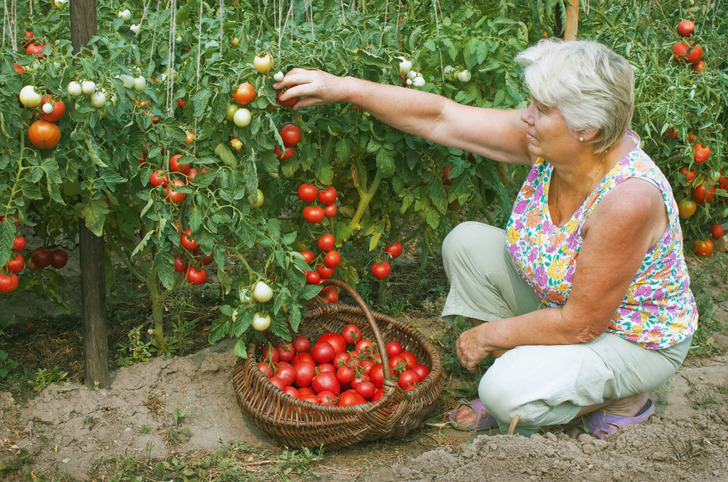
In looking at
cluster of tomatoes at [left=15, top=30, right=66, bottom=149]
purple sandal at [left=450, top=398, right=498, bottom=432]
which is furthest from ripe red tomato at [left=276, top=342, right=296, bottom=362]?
cluster of tomatoes at [left=15, top=30, right=66, bottom=149]

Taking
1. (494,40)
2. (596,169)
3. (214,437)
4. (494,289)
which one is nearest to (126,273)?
(214,437)

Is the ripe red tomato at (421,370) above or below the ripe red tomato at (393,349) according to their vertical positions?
above

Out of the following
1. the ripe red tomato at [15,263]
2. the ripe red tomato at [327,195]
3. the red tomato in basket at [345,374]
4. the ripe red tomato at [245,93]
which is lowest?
the red tomato in basket at [345,374]

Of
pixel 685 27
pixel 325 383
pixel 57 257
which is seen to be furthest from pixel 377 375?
pixel 685 27

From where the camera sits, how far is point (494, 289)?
2.29 meters

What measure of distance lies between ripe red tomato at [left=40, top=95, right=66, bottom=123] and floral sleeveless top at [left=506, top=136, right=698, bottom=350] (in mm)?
1346

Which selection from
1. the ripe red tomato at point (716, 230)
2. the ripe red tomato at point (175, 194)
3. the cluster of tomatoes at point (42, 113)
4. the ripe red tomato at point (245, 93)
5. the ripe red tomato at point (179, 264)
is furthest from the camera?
the ripe red tomato at point (716, 230)

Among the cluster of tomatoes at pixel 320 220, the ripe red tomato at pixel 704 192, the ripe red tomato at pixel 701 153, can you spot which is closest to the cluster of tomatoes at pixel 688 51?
the ripe red tomato at pixel 701 153

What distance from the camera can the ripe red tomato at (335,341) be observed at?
2.40 meters

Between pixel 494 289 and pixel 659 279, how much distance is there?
0.55 metres

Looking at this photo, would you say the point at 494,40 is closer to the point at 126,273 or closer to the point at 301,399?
the point at 301,399

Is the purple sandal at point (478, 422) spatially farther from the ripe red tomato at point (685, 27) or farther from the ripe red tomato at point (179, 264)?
the ripe red tomato at point (685, 27)

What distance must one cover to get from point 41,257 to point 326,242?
37.1 inches

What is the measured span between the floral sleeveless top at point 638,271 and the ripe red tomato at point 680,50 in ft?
4.27
